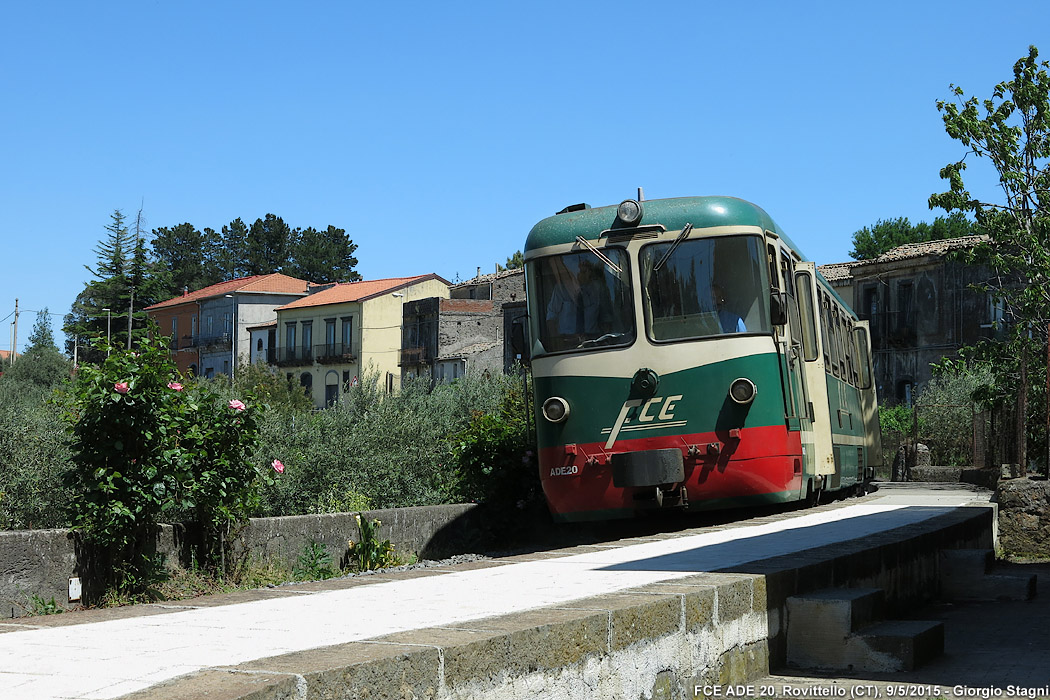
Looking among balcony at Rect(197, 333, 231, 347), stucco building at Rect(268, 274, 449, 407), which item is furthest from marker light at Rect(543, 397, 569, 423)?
balcony at Rect(197, 333, 231, 347)

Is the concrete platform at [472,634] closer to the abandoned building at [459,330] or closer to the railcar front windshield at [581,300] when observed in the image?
the railcar front windshield at [581,300]

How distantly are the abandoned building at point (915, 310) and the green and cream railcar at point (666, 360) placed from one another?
1425 inches

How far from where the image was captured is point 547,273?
439 inches

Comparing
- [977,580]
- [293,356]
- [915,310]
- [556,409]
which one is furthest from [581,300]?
[293,356]

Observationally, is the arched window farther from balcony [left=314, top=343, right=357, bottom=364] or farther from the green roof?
the green roof

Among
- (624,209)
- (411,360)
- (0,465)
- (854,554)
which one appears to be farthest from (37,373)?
(854,554)

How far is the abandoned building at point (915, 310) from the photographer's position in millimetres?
44969

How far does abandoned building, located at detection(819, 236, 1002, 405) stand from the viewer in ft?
148

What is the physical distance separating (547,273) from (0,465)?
27.8ft

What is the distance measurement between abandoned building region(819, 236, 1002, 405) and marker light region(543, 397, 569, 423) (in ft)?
121

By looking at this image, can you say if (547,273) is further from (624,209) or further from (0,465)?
(0,465)

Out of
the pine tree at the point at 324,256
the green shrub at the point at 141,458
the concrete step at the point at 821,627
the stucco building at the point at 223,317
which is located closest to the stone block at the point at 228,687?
the concrete step at the point at 821,627

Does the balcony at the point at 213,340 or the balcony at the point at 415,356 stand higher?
the balcony at the point at 213,340

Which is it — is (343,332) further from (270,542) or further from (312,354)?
(270,542)
